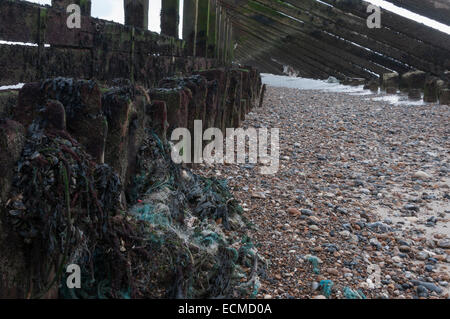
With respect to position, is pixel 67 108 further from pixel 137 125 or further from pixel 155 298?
pixel 155 298

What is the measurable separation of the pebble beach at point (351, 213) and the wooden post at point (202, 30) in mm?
4809

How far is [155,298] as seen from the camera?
2158mm

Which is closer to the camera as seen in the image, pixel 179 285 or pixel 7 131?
pixel 7 131

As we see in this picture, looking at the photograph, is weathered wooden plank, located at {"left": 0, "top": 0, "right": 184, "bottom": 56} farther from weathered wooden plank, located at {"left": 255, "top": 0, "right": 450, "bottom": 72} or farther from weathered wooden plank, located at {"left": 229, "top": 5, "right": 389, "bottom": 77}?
weathered wooden plank, located at {"left": 229, "top": 5, "right": 389, "bottom": 77}

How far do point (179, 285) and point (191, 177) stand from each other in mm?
1476

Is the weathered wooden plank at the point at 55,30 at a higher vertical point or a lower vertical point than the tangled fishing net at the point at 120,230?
higher

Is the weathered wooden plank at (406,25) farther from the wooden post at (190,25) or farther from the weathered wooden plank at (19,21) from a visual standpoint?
the weathered wooden plank at (19,21)

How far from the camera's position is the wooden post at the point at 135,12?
6707mm
